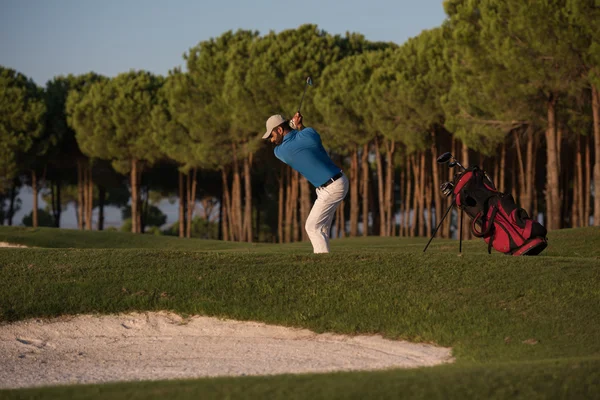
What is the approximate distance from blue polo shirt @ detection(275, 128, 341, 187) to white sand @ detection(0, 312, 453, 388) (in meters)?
2.49

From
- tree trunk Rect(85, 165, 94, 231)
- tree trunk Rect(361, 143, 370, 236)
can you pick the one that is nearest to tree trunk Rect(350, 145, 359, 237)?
tree trunk Rect(361, 143, 370, 236)

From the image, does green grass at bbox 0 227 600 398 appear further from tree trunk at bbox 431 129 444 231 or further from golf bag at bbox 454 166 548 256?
tree trunk at bbox 431 129 444 231

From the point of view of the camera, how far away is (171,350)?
9938mm

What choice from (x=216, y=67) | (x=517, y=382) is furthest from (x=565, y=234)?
(x=216, y=67)

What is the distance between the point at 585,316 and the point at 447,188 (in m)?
3.91

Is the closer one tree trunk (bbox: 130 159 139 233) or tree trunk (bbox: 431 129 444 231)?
tree trunk (bbox: 431 129 444 231)

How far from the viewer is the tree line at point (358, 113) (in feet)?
97.6

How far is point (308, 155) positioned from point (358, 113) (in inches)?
1157

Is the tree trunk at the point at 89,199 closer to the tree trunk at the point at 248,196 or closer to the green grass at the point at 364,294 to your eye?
the tree trunk at the point at 248,196

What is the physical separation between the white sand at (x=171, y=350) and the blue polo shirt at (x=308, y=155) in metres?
2.49

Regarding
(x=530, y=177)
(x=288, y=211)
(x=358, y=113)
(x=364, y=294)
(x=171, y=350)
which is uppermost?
(x=358, y=113)

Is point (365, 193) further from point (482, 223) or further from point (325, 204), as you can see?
point (325, 204)

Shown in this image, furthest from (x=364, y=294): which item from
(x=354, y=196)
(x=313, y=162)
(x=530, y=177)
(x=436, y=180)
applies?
(x=354, y=196)

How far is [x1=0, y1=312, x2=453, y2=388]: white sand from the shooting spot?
28.8ft
